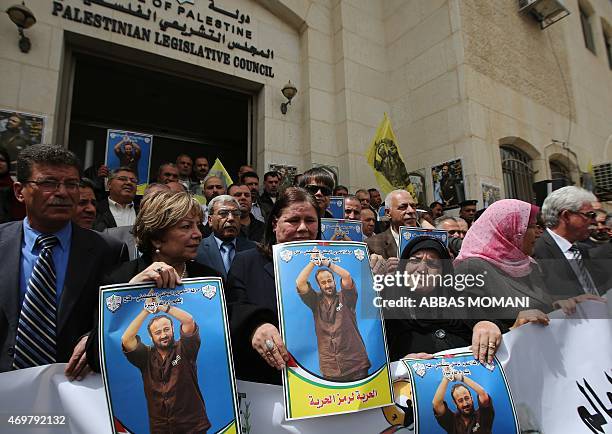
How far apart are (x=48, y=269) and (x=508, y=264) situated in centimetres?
219

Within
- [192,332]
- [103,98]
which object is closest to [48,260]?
[192,332]

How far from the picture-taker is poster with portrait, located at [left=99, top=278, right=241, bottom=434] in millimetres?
1190

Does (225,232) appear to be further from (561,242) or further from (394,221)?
(561,242)

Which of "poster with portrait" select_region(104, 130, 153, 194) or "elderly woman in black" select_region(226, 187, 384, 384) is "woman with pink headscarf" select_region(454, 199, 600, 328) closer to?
"elderly woman in black" select_region(226, 187, 384, 384)

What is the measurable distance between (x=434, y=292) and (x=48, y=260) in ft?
5.87

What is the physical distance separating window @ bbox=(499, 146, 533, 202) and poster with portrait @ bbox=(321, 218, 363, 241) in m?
6.48

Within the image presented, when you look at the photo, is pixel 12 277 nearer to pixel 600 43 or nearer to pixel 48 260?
pixel 48 260

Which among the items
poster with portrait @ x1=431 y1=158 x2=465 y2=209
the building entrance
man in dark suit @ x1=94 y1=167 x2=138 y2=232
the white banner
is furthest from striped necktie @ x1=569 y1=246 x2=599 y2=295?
the building entrance

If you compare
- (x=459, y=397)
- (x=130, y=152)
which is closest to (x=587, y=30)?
(x=130, y=152)

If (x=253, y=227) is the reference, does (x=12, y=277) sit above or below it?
below

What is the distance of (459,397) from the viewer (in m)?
1.47

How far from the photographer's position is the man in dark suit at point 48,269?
1506mm

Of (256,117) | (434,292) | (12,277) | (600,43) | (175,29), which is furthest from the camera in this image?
(600,43)

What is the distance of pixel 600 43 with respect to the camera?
1341 centimetres
